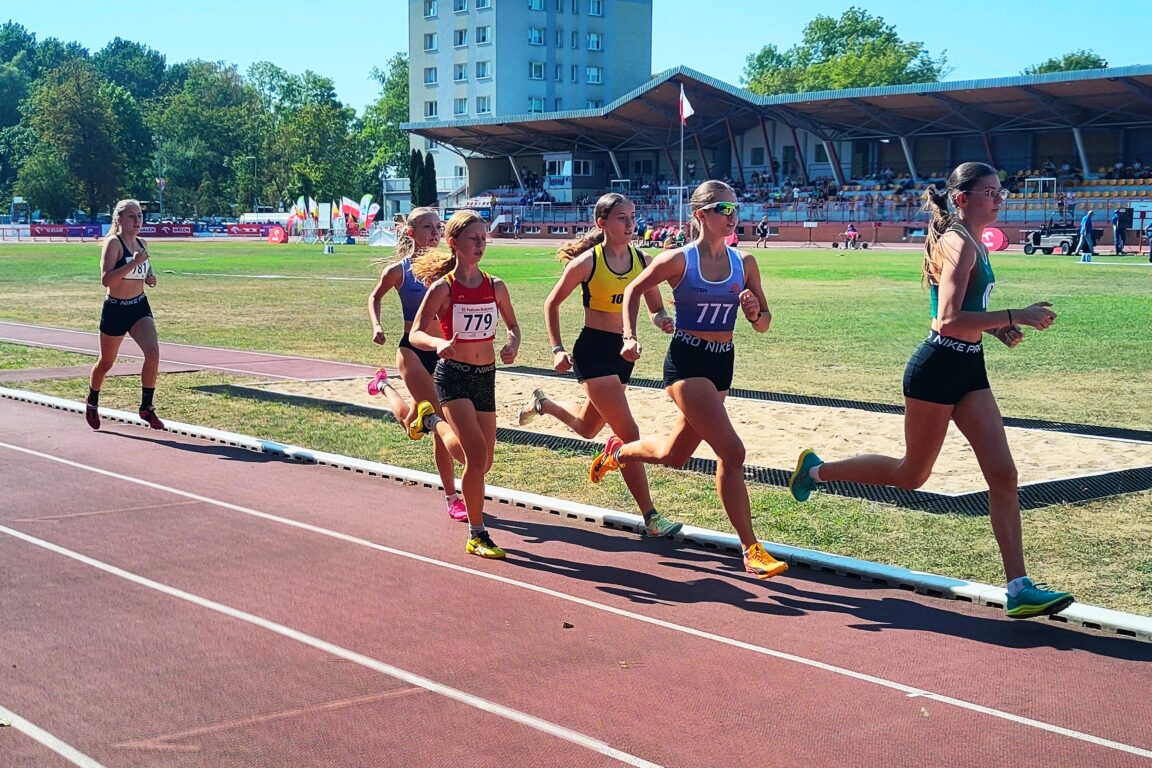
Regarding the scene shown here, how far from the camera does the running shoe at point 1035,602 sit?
6035 mm

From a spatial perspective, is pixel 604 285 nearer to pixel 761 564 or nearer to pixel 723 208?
pixel 723 208

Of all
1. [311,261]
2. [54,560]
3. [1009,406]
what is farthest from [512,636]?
[311,261]

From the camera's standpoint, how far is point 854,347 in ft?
61.4

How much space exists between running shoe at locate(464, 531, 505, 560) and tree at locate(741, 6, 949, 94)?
119m

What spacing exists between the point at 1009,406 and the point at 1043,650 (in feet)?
24.5

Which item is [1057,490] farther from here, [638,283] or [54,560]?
[54,560]

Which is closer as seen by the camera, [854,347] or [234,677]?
[234,677]

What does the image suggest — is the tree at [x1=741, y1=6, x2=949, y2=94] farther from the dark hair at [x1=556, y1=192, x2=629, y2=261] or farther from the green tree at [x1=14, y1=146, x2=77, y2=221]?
the dark hair at [x1=556, y1=192, x2=629, y2=261]

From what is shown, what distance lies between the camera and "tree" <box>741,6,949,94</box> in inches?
4801

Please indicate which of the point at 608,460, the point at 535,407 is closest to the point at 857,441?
the point at 535,407

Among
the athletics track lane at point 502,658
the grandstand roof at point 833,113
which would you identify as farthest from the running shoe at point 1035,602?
the grandstand roof at point 833,113

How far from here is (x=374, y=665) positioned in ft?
18.5

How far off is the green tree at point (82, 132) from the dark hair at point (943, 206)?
117033 millimetres

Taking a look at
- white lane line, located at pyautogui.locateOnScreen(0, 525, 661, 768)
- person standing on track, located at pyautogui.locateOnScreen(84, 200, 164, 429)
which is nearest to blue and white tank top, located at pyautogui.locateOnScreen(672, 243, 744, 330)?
white lane line, located at pyautogui.locateOnScreen(0, 525, 661, 768)
